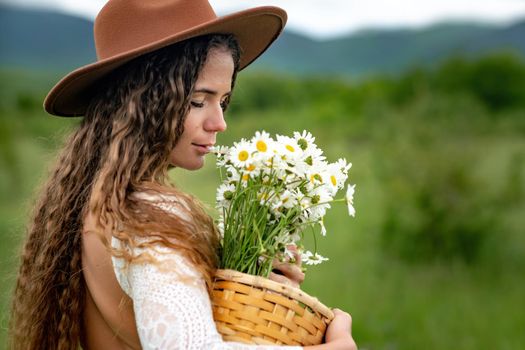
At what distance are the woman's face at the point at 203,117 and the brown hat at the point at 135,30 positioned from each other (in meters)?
0.12

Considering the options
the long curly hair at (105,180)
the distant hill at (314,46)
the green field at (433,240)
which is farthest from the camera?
the distant hill at (314,46)

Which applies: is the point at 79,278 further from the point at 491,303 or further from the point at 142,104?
the point at 491,303

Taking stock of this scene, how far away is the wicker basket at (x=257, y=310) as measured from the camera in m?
1.77

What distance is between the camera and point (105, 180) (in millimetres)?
1906

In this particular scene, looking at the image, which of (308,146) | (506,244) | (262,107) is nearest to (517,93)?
(262,107)

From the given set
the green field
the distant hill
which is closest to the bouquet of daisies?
the green field

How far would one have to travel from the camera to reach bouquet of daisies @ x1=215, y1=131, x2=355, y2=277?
1923 mm

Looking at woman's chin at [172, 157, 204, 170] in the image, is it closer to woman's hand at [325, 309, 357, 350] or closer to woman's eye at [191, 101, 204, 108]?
woman's eye at [191, 101, 204, 108]

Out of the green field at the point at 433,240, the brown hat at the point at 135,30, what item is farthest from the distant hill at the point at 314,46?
the brown hat at the point at 135,30

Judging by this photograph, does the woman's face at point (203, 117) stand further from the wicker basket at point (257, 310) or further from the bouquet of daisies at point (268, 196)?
the wicker basket at point (257, 310)

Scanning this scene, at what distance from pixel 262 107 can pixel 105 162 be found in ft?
92.0

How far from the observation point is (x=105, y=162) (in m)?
2.00

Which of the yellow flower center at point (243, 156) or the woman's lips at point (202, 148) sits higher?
the woman's lips at point (202, 148)

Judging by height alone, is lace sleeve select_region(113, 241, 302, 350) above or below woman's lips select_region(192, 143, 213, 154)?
below
